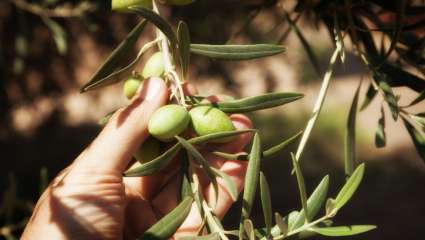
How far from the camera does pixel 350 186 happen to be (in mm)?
739

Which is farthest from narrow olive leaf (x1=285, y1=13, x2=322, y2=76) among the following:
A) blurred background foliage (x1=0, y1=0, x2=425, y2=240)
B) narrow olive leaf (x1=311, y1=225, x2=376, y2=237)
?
narrow olive leaf (x1=311, y1=225, x2=376, y2=237)

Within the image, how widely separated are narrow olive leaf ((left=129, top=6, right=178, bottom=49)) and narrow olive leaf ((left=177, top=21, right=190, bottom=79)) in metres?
0.01

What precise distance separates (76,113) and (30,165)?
1636mm

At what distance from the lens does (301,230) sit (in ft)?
2.33

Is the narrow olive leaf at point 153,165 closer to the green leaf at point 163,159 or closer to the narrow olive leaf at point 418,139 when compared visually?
the green leaf at point 163,159

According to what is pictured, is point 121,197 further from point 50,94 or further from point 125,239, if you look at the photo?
point 50,94

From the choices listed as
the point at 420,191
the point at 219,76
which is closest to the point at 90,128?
the point at 219,76

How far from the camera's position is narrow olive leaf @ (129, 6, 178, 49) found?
0.67 meters

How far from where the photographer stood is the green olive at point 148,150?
86 centimetres

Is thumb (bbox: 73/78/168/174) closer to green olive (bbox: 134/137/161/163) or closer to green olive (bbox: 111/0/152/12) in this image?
green olive (bbox: 134/137/161/163)

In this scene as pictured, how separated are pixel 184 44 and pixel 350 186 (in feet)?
1.16

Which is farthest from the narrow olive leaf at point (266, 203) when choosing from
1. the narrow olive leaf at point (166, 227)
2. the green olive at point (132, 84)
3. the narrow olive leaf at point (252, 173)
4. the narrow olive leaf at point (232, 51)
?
the green olive at point (132, 84)

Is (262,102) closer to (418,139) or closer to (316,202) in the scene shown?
(316,202)

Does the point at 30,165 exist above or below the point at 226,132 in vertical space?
below
